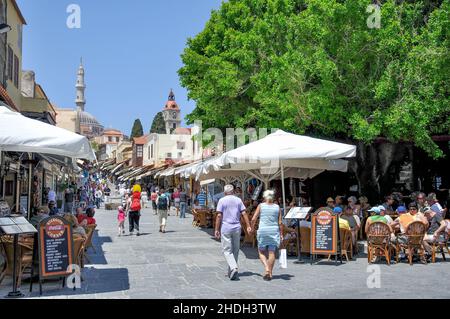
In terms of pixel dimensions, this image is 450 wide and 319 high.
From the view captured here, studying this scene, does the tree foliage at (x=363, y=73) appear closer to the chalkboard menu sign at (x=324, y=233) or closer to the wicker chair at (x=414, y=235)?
the wicker chair at (x=414, y=235)

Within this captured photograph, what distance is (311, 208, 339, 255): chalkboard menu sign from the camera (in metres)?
10.3

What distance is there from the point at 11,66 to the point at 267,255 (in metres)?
15.9

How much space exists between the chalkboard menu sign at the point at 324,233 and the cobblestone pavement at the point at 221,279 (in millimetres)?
326

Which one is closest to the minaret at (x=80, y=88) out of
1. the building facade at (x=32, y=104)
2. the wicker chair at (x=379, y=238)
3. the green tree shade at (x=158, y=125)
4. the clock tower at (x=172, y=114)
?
the clock tower at (x=172, y=114)

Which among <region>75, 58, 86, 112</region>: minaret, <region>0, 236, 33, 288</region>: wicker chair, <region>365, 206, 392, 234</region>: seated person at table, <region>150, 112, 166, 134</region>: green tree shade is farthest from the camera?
<region>75, 58, 86, 112</region>: minaret

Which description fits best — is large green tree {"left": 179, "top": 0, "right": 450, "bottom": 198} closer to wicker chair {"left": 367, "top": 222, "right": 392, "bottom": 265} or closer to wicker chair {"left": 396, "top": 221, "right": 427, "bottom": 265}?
wicker chair {"left": 396, "top": 221, "right": 427, "bottom": 265}

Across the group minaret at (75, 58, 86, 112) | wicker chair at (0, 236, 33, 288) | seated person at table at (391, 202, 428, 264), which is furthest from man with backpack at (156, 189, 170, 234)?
minaret at (75, 58, 86, 112)

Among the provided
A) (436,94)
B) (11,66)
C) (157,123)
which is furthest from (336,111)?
(157,123)

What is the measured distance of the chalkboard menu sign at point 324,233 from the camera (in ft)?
33.9

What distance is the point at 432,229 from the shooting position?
10906mm

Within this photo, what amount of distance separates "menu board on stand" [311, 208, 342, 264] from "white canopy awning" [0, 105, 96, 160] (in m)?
5.06

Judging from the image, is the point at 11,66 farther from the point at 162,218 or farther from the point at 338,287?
the point at 338,287

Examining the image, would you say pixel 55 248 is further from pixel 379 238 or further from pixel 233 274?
pixel 379 238

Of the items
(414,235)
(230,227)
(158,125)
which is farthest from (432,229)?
(158,125)
